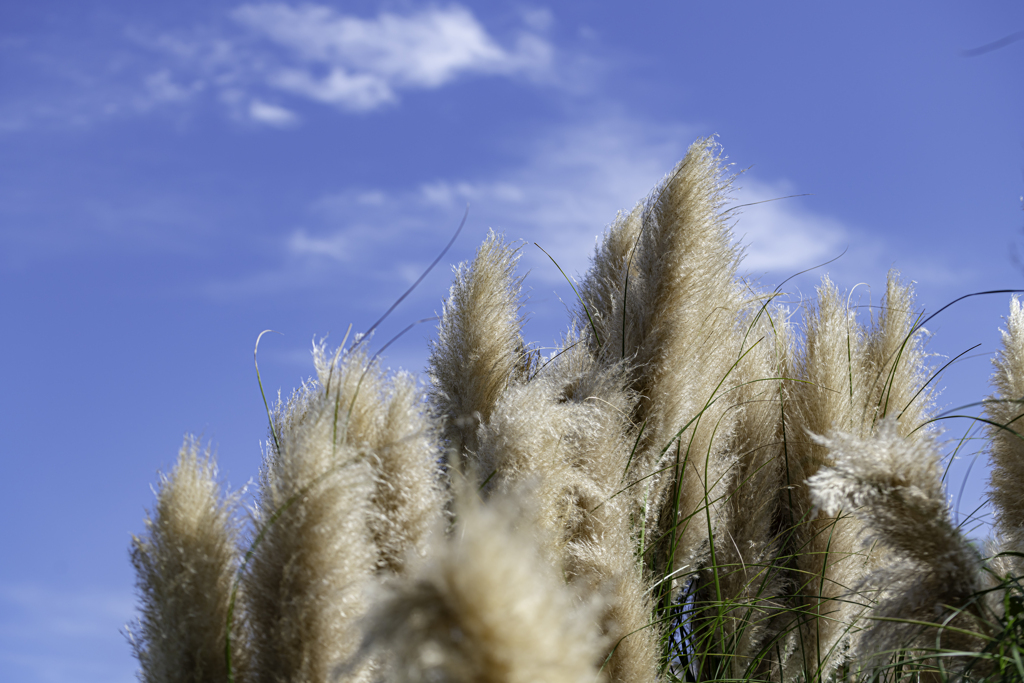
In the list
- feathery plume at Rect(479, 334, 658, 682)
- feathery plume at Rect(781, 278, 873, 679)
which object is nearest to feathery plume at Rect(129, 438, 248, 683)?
feathery plume at Rect(479, 334, 658, 682)

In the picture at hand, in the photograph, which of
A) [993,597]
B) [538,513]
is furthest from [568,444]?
[993,597]

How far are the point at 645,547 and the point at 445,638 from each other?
1.61m

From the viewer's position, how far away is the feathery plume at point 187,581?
1.49 m

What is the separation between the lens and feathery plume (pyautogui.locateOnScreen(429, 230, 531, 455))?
2605 mm

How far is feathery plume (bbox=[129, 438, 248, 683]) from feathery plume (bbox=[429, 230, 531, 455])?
1.04 metres

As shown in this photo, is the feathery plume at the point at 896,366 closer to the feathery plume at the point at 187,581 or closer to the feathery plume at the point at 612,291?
the feathery plume at the point at 612,291

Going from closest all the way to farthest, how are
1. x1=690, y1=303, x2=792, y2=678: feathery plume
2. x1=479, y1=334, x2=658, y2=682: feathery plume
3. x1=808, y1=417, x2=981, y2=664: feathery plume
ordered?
1. x1=808, y1=417, x2=981, y2=664: feathery plume
2. x1=479, y1=334, x2=658, y2=682: feathery plume
3. x1=690, y1=303, x2=792, y2=678: feathery plume

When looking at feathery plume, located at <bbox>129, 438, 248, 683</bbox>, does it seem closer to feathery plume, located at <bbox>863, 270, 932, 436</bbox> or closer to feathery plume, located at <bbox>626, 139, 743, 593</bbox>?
feathery plume, located at <bbox>626, 139, 743, 593</bbox>

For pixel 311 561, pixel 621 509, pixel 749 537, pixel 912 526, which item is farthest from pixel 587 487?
pixel 311 561

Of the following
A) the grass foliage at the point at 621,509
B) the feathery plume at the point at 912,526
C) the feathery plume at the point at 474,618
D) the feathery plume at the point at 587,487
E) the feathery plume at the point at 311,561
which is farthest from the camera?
the feathery plume at the point at 587,487

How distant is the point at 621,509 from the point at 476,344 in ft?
2.47

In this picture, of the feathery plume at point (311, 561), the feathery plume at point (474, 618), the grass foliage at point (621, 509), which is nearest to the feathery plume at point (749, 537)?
the grass foliage at point (621, 509)

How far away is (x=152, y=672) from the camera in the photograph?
1500mm

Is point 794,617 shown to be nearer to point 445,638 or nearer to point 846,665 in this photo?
point 846,665
